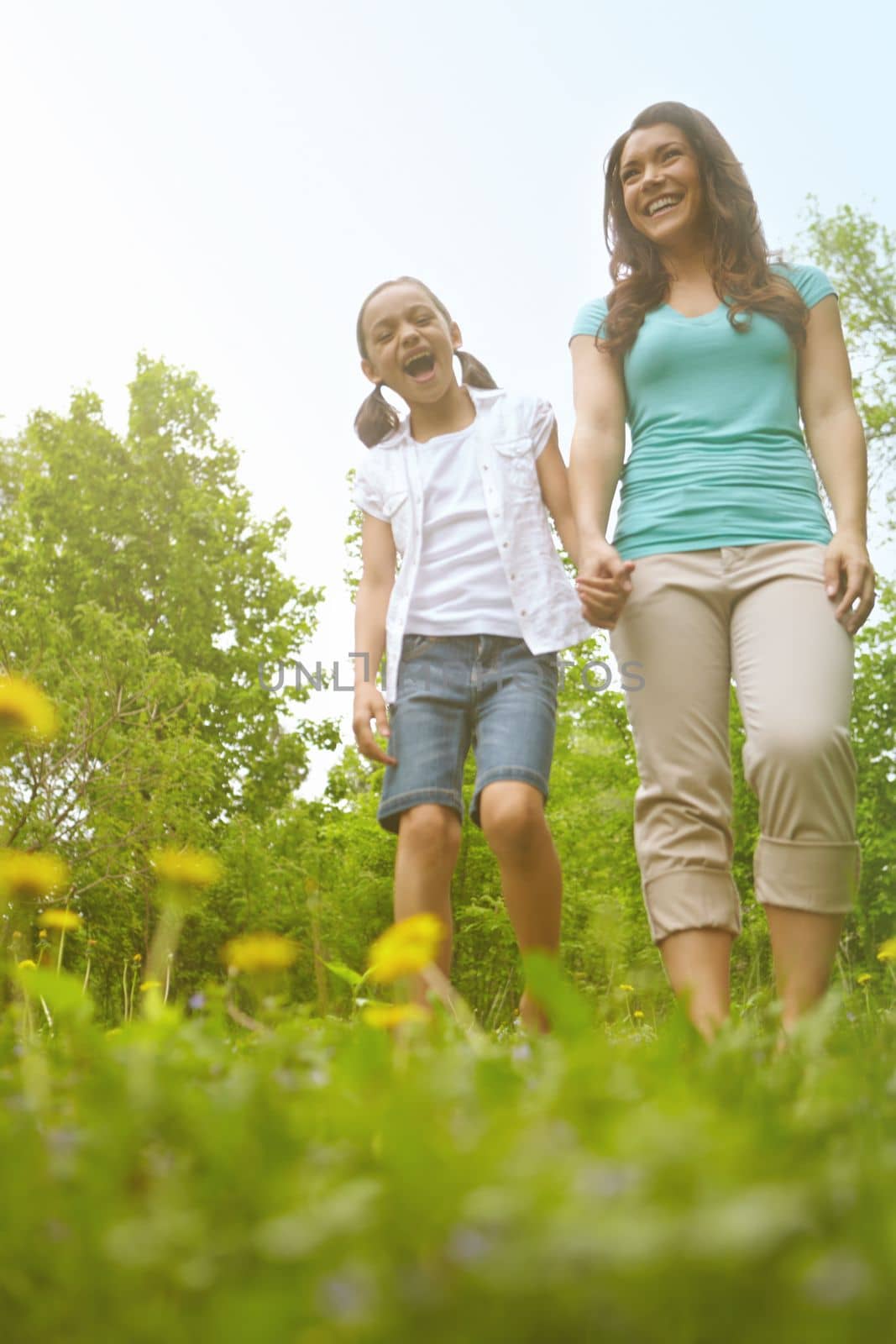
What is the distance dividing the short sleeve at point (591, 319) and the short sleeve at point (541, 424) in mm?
389

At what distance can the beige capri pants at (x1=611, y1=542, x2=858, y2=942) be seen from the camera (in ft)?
8.17

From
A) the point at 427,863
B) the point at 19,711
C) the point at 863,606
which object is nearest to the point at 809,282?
the point at 863,606

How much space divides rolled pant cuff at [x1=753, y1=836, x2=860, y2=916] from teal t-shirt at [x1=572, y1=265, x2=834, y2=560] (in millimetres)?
651

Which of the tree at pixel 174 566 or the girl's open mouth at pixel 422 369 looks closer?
the girl's open mouth at pixel 422 369

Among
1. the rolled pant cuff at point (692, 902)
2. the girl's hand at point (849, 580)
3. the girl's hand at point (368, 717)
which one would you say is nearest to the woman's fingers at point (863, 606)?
the girl's hand at point (849, 580)

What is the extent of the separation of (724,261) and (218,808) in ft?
42.7

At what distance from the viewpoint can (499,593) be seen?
10.3 ft

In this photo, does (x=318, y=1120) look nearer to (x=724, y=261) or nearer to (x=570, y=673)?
(x=724, y=261)

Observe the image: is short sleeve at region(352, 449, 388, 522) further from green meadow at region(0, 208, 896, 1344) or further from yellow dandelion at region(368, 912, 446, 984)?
yellow dandelion at region(368, 912, 446, 984)

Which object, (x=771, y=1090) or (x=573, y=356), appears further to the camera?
(x=573, y=356)

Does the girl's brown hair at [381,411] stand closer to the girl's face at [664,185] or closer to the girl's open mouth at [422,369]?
the girl's open mouth at [422,369]

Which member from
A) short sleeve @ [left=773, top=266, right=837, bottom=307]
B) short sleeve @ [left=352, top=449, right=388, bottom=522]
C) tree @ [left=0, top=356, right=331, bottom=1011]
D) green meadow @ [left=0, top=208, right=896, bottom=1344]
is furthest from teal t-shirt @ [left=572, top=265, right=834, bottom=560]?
tree @ [left=0, top=356, right=331, bottom=1011]

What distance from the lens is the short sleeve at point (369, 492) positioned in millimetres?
3377

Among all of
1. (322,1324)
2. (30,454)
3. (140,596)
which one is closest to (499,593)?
(322,1324)
